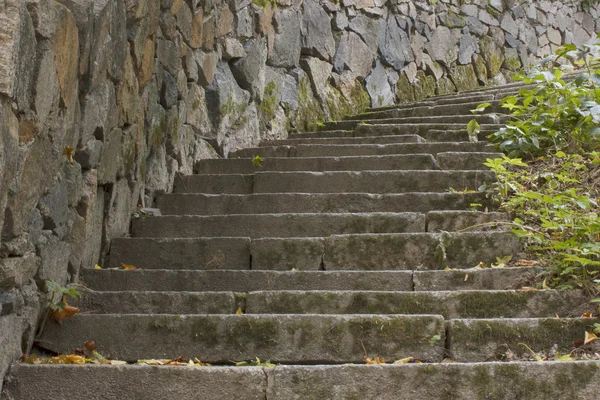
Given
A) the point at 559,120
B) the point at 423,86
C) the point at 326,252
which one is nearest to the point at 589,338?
the point at 326,252

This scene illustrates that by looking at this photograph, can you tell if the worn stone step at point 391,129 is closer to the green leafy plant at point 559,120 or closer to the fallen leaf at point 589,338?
the green leafy plant at point 559,120

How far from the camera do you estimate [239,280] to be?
10.7 ft

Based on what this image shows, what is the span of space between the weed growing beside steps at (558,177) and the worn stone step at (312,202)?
252 millimetres

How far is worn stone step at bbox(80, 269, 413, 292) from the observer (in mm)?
3133

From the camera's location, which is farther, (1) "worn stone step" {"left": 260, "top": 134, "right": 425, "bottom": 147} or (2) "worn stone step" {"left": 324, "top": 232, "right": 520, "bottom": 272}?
(1) "worn stone step" {"left": 260, "top": 134, "right": 425, "bottom": 147}

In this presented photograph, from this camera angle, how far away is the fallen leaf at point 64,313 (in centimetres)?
285

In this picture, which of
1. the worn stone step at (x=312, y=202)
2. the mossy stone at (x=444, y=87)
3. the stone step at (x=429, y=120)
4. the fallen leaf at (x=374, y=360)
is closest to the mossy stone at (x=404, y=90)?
the mossy stone at (x=444, y=87)

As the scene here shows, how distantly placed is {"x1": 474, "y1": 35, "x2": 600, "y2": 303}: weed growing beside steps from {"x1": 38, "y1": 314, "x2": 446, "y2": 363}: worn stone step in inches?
24.6

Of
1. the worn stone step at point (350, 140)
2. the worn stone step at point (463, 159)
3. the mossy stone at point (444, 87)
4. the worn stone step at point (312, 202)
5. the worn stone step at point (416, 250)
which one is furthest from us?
the mossy stone at point (444, 87)

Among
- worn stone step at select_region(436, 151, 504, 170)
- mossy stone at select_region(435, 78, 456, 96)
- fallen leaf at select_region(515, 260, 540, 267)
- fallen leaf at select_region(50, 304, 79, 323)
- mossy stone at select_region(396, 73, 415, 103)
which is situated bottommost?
fallen leaf at select_region(50, 304, 79, 323)

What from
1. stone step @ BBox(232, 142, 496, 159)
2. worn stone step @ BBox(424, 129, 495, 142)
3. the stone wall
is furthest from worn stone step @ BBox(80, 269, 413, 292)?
worn stone step @ BBox(424, 129, 495, 142)

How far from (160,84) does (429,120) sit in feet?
7.32

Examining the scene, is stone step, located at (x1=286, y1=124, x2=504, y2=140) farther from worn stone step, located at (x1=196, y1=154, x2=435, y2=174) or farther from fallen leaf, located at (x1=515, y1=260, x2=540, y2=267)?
fallen leaf, located at (x1=515, y1=260, x2=540, y2=267)

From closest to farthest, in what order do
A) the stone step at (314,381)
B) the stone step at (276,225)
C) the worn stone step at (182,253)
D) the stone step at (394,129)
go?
the stone step at (314,381) → the worn stone step at (182,253) → the stone step at (276,225) → the stone step at (394,129)
